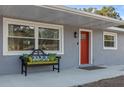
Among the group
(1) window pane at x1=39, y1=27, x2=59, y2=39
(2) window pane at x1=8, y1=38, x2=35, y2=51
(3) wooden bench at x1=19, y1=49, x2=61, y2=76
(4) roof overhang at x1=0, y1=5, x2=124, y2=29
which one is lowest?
(3) wooden bench at x1=19, y1=49, x2=61, y2=76

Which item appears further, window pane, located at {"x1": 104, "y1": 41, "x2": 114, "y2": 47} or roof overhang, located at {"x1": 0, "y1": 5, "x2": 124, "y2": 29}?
window pane, located at {"x1": 104, "y1": 41, "x2": 114, "y2": 47}

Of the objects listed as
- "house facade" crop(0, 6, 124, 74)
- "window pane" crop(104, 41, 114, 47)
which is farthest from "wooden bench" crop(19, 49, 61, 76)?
"window pane" crop(104, 41, 114, 47)

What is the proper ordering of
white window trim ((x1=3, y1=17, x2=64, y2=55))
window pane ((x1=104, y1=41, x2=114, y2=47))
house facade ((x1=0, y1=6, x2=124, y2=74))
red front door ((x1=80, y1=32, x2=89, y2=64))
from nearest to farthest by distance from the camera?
house facade ((x1=0, y1=6, x2=124, y2=74)) → white window trim ((x1=3, y1=17, x2=64, y2=55)) → red front door ((x1=80, y1=32, x2=89, y2=64)) → window pane ((x1=104, y1=41, x2=114, y2=47))

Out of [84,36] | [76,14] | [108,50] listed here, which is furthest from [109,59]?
[76,14]

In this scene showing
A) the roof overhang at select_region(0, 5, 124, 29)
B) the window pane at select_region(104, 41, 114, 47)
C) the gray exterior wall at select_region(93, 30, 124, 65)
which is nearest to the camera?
the roof overhang at select_region(0, 5, 124, 29)

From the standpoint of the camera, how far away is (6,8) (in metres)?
8.16

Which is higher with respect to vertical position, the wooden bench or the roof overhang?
the roof overhang

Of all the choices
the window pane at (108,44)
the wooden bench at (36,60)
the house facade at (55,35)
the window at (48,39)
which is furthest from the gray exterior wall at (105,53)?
the wooden bench at (36,60)

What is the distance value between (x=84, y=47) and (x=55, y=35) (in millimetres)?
2665

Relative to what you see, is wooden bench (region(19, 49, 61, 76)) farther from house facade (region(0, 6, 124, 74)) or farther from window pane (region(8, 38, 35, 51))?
window pane (region(8, 38, 35, 51))

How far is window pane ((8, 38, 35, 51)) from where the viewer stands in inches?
386

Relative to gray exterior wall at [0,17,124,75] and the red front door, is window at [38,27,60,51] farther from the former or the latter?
the red front door

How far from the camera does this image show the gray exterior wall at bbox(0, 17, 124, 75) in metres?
9.54
